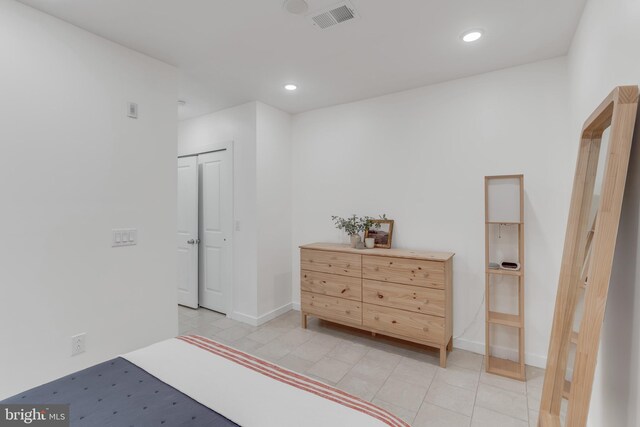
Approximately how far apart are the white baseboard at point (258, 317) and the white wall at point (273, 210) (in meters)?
0.01

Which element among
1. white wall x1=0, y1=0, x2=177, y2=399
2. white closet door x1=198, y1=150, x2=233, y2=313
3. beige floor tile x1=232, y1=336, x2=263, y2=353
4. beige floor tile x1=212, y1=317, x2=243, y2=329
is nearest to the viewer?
white wall x1=0, y1=0, x2=177, y2=399

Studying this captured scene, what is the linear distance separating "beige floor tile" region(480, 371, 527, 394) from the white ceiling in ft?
8.51

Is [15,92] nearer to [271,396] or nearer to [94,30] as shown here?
[94,30]

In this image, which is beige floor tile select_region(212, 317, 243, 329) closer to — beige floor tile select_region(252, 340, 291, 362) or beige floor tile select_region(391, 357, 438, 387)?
beige floor tile select_region(252, 340, 291, 362)

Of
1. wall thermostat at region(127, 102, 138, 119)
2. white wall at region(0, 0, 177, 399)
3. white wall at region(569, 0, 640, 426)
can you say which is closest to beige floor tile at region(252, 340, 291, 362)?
white wall at region(0, 0, 177, 399)

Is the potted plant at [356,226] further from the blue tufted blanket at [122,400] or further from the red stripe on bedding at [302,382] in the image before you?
the blue tufted blanket at [122,400]

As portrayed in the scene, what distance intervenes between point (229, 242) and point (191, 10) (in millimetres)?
2525

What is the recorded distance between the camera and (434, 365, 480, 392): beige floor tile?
2348mm

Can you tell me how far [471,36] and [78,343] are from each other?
351 cm

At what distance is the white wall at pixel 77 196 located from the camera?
184cm

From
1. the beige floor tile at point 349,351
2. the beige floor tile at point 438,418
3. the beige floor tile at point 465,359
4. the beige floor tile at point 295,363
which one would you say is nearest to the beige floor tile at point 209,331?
the beige floor tile at point 295,363

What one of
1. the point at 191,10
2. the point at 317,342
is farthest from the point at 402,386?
the point at 191,10

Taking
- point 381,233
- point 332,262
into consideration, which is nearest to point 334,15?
point 381,233

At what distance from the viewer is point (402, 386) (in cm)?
234
